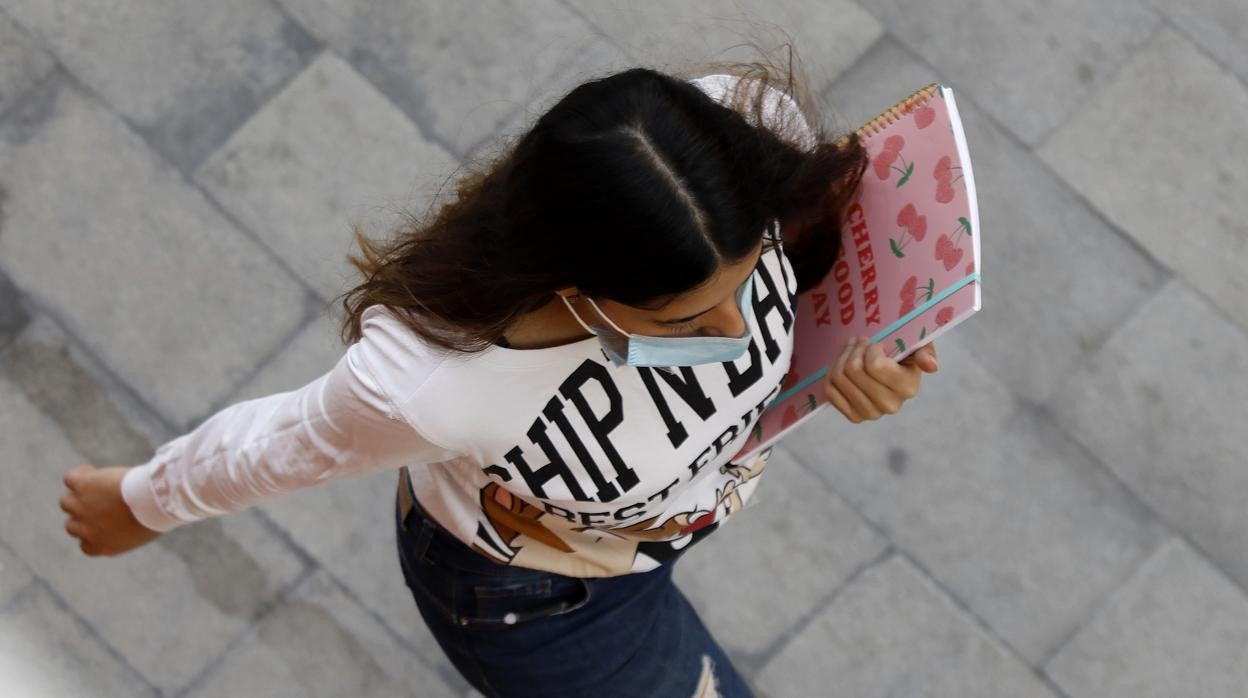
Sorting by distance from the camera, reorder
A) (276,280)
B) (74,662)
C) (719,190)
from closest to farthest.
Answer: (719,190) → (74,662) → (276,280)

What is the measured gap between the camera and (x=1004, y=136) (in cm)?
316

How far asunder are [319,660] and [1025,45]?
2.41m

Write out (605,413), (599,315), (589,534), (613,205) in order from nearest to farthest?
(613,205) → (599,315) → (605,413) → (589,534)

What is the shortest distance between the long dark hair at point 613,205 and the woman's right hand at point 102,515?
2.49 ft

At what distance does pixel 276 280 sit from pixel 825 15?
1.60 metres

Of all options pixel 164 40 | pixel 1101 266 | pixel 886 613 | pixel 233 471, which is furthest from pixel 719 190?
pixel 164 40

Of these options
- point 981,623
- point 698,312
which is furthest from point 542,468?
point 981,623

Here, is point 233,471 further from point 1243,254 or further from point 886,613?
point 1243,254

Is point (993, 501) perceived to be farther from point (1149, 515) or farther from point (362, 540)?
point (362, 540)

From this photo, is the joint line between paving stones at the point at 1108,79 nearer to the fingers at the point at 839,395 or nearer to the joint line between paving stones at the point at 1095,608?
the joint line between paving stones at the point at 1095,608

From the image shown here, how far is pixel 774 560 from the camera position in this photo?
2.95m

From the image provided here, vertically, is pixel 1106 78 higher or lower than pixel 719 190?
lower

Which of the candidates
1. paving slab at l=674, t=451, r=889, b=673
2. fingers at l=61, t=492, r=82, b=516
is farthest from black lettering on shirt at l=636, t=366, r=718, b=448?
paving slab at l=674, t=451, r=889, b=673

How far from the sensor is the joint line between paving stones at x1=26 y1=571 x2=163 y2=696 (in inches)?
112
